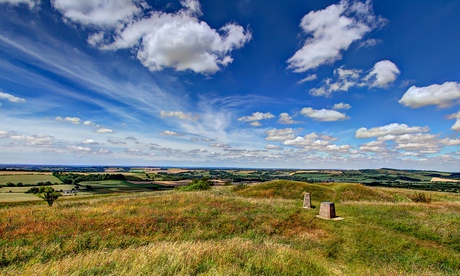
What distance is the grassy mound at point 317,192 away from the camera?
33.8 m

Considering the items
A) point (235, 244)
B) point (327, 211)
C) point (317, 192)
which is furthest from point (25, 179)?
point (235, 244)

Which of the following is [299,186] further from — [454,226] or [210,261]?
[210,261]

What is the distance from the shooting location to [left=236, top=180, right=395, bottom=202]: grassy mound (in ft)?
111

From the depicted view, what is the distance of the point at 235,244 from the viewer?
917 cm

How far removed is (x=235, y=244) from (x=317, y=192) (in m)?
29.5

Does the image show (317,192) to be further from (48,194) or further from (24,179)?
(24,179)

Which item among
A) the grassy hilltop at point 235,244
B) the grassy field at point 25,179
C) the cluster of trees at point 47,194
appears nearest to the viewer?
the grassy hilltop at point 235,244

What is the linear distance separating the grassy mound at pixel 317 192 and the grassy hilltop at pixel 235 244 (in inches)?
476

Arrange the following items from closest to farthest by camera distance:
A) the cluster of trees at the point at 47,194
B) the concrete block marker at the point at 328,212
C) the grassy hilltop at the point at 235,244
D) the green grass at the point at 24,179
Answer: the grassy hilltop at the point at 235,244
the concrete block marker at the point at 328,212
the cluster of trees at the point at 47,194
the green grass at the point at 24,179

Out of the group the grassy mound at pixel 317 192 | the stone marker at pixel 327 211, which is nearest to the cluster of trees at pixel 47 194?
the grassy mound at pixel 317 192

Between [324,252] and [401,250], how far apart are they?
4.48 metres

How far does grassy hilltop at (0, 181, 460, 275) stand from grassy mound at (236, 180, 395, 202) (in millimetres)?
12087

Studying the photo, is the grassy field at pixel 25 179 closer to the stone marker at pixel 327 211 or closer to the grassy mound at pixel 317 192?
the grassy mound at pixel 317 192

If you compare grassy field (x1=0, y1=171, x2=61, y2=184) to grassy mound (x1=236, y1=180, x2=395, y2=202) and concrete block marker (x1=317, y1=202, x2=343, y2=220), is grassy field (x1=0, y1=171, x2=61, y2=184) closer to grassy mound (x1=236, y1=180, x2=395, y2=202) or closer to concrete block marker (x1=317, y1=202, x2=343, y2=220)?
grassy mound (x1=236, y1=180, x2=395, y2=202)
